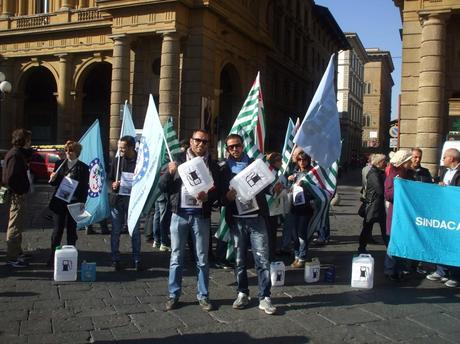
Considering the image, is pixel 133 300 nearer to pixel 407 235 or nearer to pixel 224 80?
pixel 407 235

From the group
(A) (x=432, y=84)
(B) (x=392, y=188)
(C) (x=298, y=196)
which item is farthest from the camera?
(A) (x=432, y=84)

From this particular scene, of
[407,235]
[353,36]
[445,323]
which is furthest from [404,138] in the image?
[353,36]

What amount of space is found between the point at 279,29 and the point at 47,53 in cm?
1711

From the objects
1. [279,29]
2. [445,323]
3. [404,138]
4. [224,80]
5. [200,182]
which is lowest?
[445,323]

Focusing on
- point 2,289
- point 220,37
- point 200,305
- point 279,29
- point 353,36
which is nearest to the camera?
point 200,305

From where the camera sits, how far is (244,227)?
600 cm

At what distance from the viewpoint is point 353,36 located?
77.2 m

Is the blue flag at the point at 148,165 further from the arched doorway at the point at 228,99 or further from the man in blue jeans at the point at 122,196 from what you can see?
the arched doorway at the point at 228,99

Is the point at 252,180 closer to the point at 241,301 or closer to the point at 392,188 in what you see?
the point at 241,301

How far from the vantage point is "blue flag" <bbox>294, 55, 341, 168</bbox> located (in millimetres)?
7383

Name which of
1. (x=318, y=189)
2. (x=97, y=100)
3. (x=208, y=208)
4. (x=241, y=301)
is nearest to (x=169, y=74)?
(x=97, y=100)

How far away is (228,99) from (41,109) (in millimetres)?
13494

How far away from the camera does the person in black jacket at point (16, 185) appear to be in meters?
7.57

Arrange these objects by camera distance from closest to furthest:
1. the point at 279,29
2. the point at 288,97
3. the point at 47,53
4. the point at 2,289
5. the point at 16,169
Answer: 1. the point at 2,289
2. the point at 16,169
3. the point at 47,53
4. the point at 279,29
5. the point at 288,97
